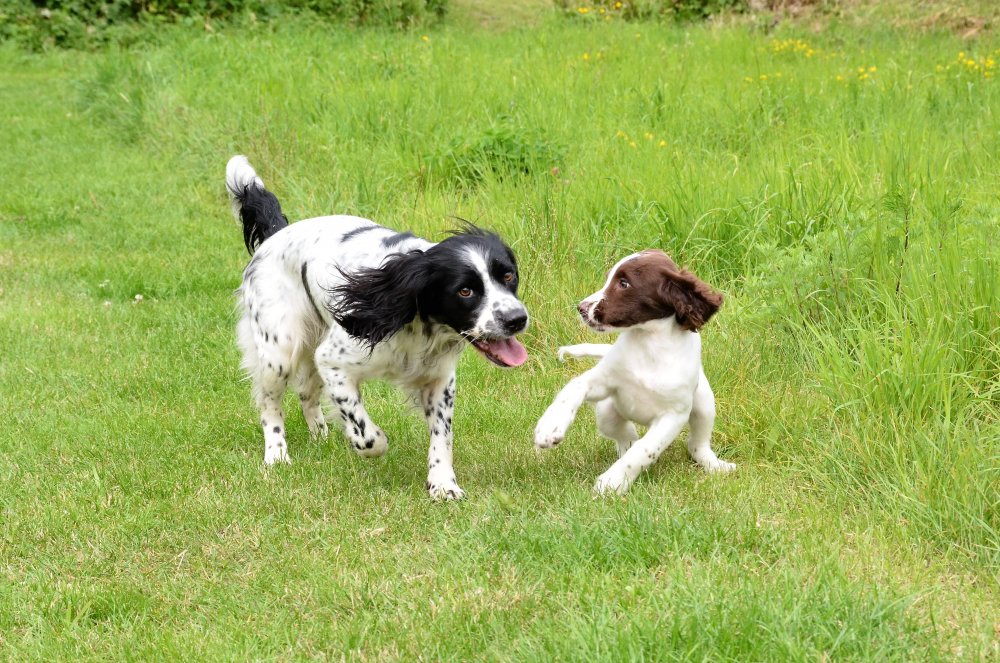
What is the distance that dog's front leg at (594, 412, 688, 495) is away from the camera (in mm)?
4085

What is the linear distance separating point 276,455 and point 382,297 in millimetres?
1004

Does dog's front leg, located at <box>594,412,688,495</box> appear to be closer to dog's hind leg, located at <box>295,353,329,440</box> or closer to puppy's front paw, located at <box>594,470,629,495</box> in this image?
puppy's front paw, located at <box>594,470,629,495</box>

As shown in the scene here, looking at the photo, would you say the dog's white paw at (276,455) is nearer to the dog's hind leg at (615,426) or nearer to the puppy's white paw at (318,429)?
the puppy's white paw at (318,429)

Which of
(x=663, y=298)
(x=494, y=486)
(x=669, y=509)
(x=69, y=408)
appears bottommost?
(x=69, y=408)

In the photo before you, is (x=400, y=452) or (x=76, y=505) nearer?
(x=76, y=505)

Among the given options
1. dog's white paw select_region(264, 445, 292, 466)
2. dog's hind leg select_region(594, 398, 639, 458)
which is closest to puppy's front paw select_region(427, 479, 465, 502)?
dog's hind leg select_region(594, 398, 639, 458)

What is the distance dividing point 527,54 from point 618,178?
195 inches

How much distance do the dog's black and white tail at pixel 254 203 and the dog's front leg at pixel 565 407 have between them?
1.99 meters

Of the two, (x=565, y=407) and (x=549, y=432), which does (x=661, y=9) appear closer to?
(x=565, y=407)

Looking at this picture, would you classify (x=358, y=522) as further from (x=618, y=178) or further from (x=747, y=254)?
(x=618, y=178)

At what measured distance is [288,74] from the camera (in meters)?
10.8

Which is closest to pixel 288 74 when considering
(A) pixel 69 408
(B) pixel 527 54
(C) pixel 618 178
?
(B) pixel 527 54

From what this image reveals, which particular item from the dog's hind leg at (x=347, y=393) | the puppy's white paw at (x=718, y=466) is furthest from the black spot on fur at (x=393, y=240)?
the puppy's white paw at (x=718, y=466)

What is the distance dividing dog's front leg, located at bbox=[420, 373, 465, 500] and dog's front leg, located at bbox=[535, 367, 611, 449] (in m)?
0.45
